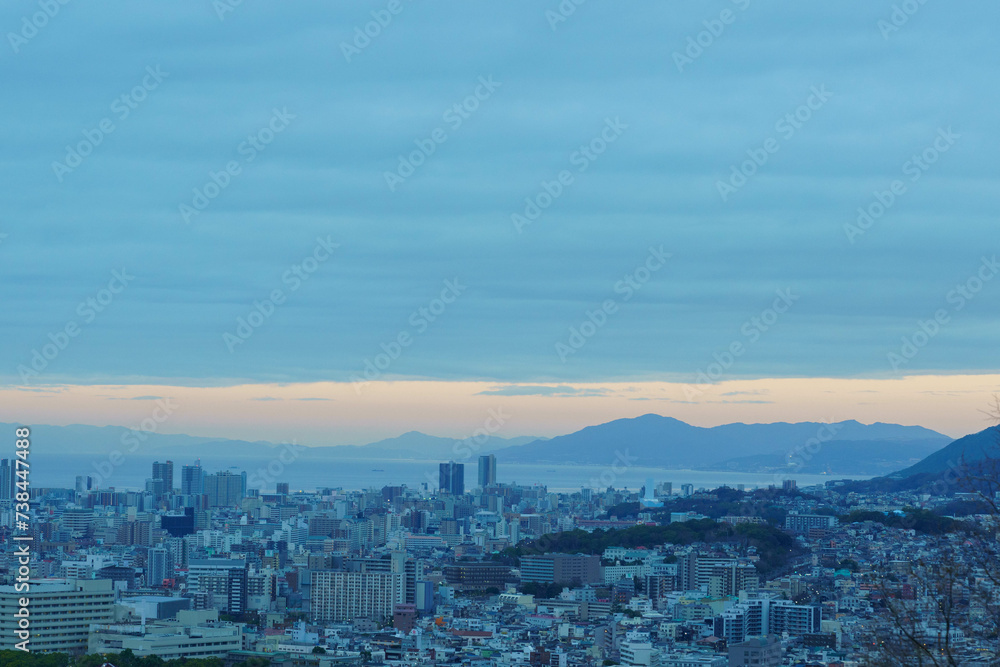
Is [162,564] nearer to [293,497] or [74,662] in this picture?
[74,662]

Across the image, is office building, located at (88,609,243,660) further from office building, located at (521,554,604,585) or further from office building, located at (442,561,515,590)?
office building, located at (521,554,604,585)

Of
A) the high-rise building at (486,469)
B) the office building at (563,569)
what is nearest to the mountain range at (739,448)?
the high-rise building at (486,469)

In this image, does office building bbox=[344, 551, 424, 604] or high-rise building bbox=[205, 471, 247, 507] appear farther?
high-rise building bbox=[205, 471, 247, 507]

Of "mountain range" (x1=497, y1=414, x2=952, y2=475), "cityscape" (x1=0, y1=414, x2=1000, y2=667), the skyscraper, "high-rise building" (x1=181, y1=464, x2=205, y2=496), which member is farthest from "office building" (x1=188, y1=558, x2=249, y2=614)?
"mountain range" (x1=497, y1=414, x2=952, y2=475)

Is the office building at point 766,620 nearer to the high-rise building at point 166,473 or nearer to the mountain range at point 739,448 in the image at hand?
the high-rise building at point 166,473

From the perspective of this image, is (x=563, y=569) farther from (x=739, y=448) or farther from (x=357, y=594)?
(x=739, y=448)

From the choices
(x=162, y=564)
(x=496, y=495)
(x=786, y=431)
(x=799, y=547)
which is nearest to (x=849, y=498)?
(x=496, y=495)
